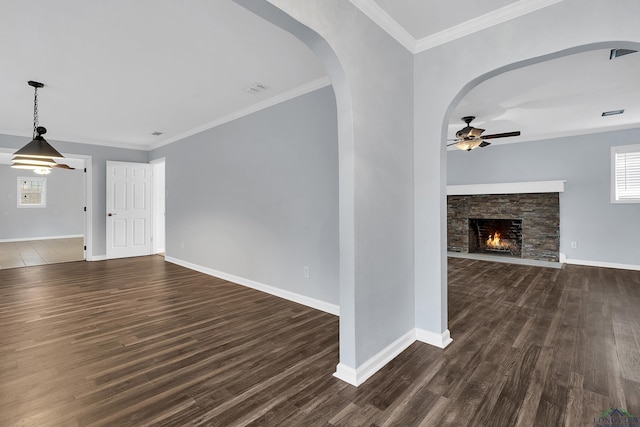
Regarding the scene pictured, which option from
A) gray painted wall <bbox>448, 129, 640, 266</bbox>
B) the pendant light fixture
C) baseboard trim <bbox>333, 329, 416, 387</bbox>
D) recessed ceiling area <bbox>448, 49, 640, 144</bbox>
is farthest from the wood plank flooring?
gray painted wall <bbox>448, 129, 640, 266</bbox>

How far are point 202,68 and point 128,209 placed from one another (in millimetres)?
5131

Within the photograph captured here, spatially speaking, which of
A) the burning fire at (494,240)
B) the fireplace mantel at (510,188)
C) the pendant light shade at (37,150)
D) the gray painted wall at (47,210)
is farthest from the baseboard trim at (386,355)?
the gray painted wall at (47,210)

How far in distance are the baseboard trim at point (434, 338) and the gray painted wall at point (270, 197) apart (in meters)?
0.99

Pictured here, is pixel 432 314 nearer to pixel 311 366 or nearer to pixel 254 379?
pixel 311 366

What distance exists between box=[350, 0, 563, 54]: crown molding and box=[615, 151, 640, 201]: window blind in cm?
522

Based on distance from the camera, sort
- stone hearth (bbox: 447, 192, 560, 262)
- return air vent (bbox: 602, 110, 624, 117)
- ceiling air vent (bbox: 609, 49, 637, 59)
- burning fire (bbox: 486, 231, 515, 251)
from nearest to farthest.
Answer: ceiling air vent (bbox: 609, 49, 637, 59)
return air vent (bbox: 602, 110, 624, 117)
stone hearth (bbox: 447, 192, 560, 262)
burning fire (bbox: 486, 231, 515, 251)

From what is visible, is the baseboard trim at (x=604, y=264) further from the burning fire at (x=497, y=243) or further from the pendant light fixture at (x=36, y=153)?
the pendant light fixture at (x=36, y=153)

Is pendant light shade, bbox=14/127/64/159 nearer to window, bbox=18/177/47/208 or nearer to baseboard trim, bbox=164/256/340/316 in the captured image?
baseboard trim, bbox=164/256/340/316

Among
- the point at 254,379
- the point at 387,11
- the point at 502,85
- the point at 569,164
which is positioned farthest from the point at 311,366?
the point at 569,164

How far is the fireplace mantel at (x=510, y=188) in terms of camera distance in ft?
19.4

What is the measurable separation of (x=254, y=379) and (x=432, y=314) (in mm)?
1503

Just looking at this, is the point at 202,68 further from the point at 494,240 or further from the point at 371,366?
the point at 494,240
